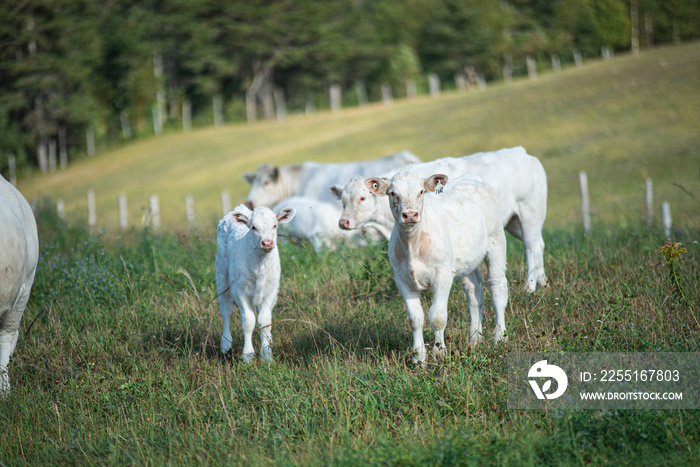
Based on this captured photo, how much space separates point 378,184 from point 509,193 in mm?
2727

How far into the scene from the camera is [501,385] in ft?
14.8

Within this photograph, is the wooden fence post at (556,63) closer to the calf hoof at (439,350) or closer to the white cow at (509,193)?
the white cow at (509,193)

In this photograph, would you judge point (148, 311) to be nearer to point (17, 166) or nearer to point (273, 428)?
point (273, 428)

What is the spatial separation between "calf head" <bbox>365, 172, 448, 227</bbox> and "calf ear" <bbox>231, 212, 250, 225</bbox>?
1316 mm

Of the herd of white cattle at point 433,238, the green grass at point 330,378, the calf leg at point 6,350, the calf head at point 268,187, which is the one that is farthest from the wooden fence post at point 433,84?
the calf leg at point 6,350

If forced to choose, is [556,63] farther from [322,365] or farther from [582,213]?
[322,365]

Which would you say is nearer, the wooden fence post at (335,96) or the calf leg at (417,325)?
the calf leg at (417,325)

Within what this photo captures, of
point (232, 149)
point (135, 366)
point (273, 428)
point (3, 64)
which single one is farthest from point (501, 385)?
point (3, 64)

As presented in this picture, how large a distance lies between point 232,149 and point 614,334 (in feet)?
136

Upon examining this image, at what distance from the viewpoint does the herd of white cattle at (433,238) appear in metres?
4.92

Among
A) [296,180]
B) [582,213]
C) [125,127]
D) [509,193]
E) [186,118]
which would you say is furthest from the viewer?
[186,118]

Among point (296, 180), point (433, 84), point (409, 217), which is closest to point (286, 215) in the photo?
point (409, 217)

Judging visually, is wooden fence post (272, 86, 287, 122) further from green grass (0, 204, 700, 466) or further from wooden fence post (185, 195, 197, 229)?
green grass (0, 204, 700, 466)

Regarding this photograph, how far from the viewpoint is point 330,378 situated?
484 centimetres
